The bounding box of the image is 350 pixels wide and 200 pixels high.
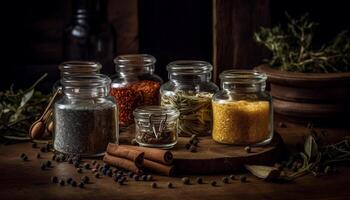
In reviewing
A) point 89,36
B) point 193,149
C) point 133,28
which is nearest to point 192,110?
point 193,149

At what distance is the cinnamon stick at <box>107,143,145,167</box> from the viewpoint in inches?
63.3

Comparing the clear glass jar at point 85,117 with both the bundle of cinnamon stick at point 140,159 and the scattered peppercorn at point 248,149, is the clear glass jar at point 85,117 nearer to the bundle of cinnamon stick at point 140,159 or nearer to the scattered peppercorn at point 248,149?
the bundle of cinnamon stick at point 140,159

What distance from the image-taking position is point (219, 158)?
1.61 metres

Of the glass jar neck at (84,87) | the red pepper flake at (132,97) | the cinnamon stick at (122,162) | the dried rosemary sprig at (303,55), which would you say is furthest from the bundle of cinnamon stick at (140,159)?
the dried rosemary sprig at (303,55)

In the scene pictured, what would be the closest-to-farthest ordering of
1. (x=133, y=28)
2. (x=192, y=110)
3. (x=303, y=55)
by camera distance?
(x=192, y=110), (x=303, y=55), (x=133, y=28)

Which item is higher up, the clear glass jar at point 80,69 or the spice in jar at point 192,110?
the clear glass jar at point 80,69

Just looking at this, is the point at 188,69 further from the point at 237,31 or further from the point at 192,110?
the point at 237,31

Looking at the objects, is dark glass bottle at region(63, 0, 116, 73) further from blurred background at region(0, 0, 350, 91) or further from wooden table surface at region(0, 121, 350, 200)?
wooden table surface at region(0, 121, 350, 200)

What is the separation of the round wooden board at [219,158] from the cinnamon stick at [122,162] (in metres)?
0.09

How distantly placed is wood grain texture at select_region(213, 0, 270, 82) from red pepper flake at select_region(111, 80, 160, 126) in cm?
44

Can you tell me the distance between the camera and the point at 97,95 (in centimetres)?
170

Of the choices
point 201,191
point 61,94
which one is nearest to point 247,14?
point 61,94

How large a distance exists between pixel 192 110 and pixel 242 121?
0.48 ft

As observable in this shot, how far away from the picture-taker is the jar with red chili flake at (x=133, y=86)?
1875mm
